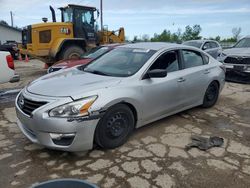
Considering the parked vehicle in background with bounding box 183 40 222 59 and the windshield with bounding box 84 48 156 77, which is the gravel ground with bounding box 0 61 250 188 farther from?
the parked vehicle in background with bounding box 183 40 222 59

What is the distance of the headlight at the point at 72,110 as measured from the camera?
3643 mm

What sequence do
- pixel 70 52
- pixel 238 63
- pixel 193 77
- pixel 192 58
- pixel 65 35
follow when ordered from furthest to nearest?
pixel 65 35 < pixel 70 52 < pixel 238 63 < pixel 192 58 < pixel 193 77

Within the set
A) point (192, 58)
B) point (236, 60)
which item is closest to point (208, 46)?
point (236, 60)

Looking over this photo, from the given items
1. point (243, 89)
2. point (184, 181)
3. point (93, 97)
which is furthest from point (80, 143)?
point (243, 89)

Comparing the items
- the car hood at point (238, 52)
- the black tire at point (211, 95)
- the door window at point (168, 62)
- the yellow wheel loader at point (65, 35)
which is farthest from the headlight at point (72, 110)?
the yellow wheel loader at point (65, 35)

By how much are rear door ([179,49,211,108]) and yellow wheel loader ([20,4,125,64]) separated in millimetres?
7230

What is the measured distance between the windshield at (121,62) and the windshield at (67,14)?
8.29 m

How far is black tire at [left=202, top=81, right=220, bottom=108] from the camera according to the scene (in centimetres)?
621

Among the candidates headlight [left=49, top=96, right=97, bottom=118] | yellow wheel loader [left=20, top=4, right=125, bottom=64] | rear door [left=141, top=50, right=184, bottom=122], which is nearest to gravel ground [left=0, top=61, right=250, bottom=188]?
rear door [left=141, top=50, right=184, bottom=122]

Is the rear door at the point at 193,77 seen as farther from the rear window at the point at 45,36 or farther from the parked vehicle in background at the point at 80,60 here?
the rear window at the point at 45,36

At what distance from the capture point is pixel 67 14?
A: 43.3 feet

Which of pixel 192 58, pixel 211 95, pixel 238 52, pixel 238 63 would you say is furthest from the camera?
pixel 238 52

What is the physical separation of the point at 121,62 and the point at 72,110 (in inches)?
64.6

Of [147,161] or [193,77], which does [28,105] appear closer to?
[147,161]
